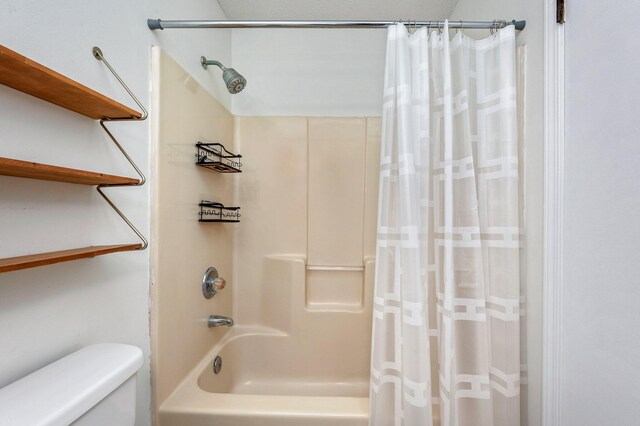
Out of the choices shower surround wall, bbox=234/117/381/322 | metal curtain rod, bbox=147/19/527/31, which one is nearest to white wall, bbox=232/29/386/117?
shower surround wall, bbox=234/117/381/322

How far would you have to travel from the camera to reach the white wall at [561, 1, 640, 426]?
0.68 metres

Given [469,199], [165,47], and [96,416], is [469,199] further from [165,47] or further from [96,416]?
[165,47]

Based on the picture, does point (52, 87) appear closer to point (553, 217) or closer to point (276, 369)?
point (553, 217)

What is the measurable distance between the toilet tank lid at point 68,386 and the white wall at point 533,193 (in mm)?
1231

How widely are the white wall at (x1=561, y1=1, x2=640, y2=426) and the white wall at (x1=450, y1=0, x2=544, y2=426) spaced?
0.09 meters

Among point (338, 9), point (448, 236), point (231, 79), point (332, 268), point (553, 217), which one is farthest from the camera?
point (332, 268)

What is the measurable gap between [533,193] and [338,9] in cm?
152

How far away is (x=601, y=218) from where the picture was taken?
2.49ft

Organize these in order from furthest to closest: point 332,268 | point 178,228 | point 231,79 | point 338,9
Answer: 1. point 332,268
2. point 338,9
3. point 231,79
4. point 178,228

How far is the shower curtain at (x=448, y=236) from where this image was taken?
100cm

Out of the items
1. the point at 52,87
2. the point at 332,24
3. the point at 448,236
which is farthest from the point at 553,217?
the point at 52,87

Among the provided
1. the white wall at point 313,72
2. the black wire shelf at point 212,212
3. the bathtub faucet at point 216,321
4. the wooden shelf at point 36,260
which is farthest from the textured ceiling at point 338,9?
the bathtub faucet at point 216,321

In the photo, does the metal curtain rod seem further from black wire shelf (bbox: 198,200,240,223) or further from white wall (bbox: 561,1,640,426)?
black wire shelf (bbox: 198,200,240,223)

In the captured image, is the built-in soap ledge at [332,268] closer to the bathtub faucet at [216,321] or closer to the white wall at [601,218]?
the bathtub faucet at [216,321]
